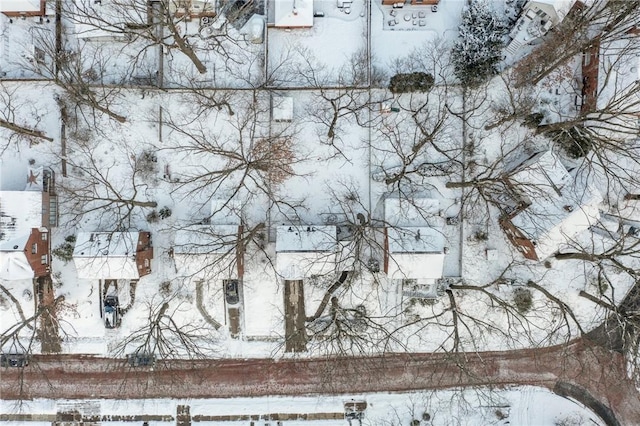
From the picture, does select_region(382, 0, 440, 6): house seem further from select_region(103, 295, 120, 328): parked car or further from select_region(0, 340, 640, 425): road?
select_region(103, 295, 120, 328): parked car

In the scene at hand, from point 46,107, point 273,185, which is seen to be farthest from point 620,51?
point 46,107

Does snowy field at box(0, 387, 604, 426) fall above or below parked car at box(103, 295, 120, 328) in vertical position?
below

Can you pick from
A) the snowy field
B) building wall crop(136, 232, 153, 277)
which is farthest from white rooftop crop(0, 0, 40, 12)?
the snowy field

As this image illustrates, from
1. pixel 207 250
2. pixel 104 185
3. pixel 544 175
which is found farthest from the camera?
pixel 104 185

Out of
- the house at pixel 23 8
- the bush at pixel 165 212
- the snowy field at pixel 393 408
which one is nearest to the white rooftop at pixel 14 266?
the bush at pixel 165 212

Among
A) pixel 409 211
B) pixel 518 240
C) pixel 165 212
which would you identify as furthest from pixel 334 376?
pixel 165 212

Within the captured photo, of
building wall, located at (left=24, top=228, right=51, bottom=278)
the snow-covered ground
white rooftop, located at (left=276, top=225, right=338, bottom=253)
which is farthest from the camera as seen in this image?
the snow-covered ground

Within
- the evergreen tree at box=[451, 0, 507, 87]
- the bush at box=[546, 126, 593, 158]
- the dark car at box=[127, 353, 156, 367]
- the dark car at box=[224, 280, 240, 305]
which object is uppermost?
the evergreen tree at box=[451, 0, 507, 87]

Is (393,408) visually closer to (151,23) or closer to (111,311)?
(111,311)
